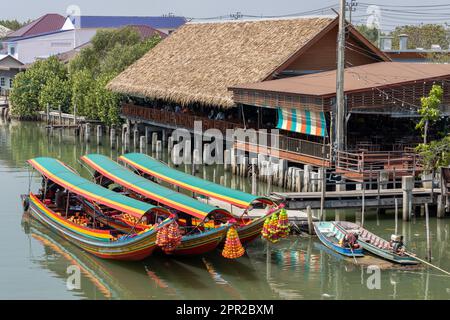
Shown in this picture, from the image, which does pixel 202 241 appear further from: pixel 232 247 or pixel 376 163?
pixel 376 163

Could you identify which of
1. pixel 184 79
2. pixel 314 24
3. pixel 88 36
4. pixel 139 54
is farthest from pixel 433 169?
pixel 88 36

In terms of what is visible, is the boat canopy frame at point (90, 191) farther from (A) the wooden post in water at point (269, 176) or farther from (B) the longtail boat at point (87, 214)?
(A) the wooden post in water at point (269, 176)

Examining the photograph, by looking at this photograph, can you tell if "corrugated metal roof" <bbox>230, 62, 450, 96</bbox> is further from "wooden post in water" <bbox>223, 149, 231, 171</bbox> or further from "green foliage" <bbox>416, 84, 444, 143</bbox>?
"wooden post in water" <bbox>223, 149, 231, 171</bbox>

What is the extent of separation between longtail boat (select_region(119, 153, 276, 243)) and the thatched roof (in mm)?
11800

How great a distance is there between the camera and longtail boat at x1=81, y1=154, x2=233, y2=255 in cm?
2805

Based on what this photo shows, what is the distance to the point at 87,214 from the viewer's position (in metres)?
33.6

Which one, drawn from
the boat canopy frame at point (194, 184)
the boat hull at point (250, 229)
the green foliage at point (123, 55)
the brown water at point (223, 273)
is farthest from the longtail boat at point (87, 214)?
the green foliage at point (123, 55)

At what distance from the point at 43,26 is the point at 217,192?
95.7 meters

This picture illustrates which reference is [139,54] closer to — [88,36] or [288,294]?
[88,36]

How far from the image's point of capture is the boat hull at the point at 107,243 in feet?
90.3

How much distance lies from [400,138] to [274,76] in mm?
7469

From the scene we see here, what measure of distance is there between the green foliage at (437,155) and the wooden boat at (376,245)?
5.95 metres

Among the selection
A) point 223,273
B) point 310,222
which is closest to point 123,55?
point 310,222
